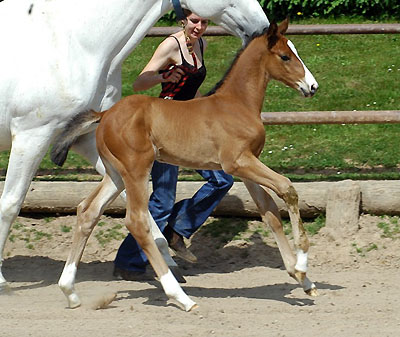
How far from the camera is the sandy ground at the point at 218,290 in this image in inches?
199

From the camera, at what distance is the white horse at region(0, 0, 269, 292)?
18.8 feet

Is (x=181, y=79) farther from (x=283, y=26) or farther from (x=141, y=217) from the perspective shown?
(x=141, y=217)

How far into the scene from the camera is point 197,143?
217 inches

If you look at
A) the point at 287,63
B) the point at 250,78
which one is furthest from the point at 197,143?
the point at 287,63

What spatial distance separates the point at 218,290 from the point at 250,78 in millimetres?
1355

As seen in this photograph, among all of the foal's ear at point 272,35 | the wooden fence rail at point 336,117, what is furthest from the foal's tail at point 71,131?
the wooden fence rail at point 336,117

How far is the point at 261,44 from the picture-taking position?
563 centimetres

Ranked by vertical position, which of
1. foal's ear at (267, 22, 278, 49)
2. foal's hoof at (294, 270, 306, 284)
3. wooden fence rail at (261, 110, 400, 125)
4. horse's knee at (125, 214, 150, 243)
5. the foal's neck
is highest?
foal's ear at (267, 22, 278, 49)

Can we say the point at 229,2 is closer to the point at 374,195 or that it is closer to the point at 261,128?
the point at 261,128

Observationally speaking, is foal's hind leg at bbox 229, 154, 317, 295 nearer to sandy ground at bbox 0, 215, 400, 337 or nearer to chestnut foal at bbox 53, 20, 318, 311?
chestnut foal at bbox 53, 20, 318, 311

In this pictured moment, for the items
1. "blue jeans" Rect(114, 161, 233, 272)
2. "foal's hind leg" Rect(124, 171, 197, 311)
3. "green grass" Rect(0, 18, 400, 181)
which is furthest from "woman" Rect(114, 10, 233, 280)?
"green grass" Rect(0, 18, 400, 181)

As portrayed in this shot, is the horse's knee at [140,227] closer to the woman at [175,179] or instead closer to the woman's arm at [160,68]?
the woman at [175,179]

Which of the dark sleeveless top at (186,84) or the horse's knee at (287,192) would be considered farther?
the dark sleeveless top at (186,84)

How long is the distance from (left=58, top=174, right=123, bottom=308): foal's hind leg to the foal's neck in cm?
85
